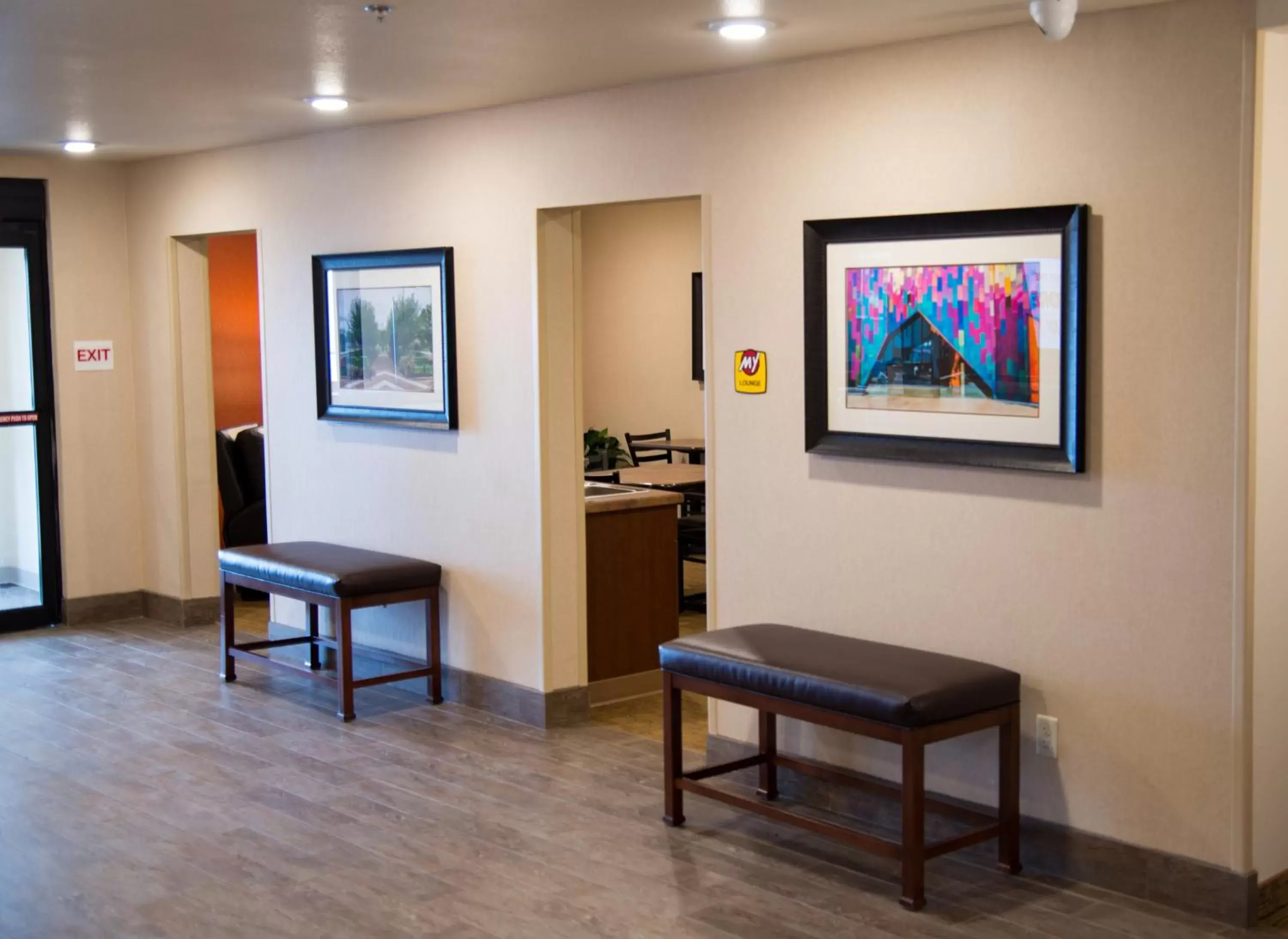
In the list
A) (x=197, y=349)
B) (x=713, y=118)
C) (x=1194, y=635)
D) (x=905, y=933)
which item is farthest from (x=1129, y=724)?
(x=197, y=349)

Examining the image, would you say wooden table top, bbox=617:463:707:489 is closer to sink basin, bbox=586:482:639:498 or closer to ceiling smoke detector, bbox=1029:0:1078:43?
sink basin, bbox=586:482:639:498

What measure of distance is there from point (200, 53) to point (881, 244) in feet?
7.29

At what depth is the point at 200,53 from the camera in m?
4.55

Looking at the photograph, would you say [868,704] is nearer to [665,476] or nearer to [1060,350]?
[1060,350]

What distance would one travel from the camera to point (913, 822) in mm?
3881

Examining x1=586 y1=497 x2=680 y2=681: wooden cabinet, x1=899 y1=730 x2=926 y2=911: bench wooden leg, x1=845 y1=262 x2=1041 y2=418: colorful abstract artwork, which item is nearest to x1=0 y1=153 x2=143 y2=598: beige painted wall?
x1=586 y1=497 x2=680 y2=681: wooden cabinet

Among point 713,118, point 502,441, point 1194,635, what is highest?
point 713,118

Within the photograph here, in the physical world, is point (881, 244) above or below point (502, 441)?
above

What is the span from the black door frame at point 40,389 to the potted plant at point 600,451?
317 centimetres

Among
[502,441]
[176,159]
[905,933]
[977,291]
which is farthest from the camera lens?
[176,159]

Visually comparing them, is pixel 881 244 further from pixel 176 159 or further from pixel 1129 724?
pixel 176 159

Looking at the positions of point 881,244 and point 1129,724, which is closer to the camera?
point 1129,724

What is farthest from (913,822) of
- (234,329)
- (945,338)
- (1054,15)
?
(234,329)

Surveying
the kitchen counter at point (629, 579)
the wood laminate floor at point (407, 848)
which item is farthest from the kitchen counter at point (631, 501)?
the wood laminate floor at point (407, 848)
